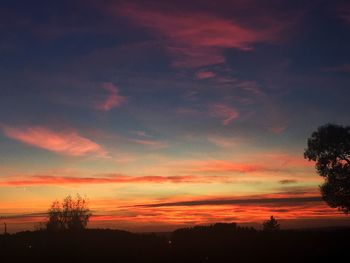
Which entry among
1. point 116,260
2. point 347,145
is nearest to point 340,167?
point 347,145

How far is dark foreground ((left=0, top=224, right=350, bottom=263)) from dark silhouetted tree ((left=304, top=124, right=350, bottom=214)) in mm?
4111

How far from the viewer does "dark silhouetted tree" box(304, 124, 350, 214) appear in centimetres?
6069

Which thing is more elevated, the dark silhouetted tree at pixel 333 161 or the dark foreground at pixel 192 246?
the dark silhouetted tree at pixel 333 161

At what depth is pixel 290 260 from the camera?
48.3m

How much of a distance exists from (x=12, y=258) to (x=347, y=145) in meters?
44.2

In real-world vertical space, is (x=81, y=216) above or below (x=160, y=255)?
above

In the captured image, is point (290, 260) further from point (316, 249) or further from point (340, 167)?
point (340, 167)

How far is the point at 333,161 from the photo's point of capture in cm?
6178

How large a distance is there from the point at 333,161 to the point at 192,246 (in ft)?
66.7

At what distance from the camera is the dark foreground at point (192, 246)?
52.2m

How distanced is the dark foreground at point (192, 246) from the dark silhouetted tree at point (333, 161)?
4111 mm

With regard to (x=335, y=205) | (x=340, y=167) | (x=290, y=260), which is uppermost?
(x=340, y=167)

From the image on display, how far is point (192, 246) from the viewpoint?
6425 centimetres

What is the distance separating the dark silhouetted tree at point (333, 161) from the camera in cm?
6069
